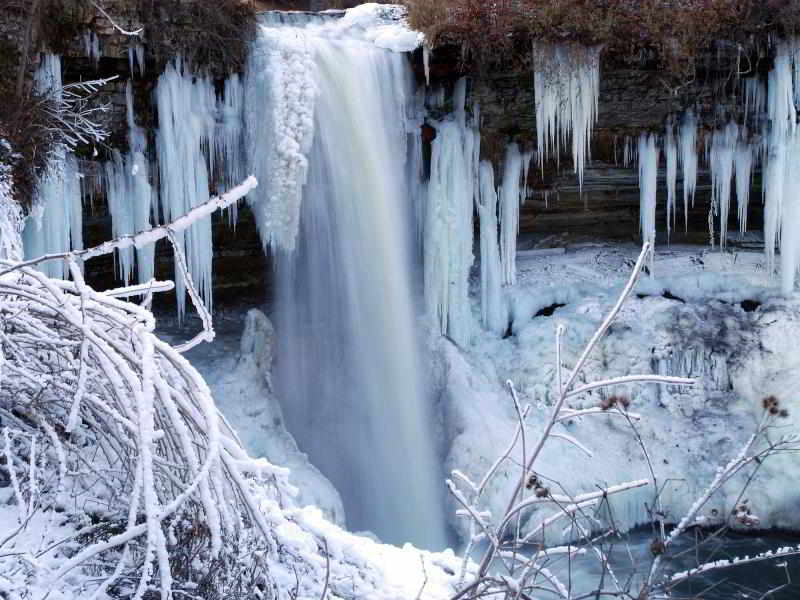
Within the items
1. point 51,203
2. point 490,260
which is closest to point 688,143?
point 490,260

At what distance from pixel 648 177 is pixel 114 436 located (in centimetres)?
759

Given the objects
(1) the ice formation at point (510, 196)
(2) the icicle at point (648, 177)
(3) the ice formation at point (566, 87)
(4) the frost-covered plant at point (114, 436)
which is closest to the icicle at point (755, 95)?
(2) the icicle at point (648, 177)

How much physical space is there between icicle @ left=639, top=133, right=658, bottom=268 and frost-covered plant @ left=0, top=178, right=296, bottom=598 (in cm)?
710

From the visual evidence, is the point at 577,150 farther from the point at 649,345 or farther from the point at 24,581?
the point at 24,581

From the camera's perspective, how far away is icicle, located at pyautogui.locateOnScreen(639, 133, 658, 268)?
30.4ft

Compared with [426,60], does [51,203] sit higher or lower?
lower

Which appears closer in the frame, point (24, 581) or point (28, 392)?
point (24, 581)

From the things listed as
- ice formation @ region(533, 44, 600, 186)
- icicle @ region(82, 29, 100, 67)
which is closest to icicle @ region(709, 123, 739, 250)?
ice formation @ region(533, 44, 600, 186)

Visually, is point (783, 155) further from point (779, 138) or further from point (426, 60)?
point (426, 60)

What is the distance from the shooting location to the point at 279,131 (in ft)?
25.8

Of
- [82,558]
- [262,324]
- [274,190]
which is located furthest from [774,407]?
[262,324]

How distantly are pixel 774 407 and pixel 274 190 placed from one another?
566 cm

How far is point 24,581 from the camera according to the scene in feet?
7.89

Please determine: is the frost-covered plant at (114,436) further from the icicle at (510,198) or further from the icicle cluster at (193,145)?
the icicle at (510,198)
